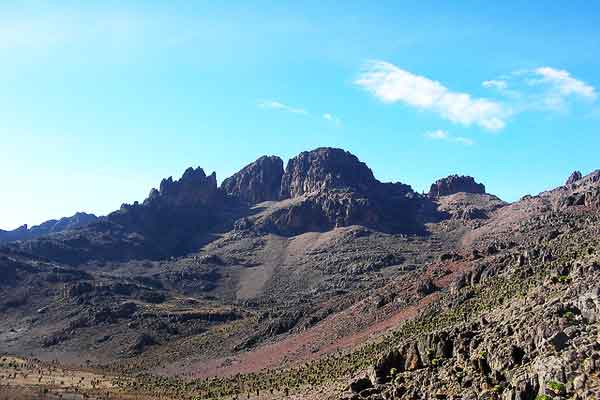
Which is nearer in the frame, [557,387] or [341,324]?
[557,387]

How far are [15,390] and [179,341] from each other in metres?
45.6

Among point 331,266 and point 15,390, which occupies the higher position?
point 331,266

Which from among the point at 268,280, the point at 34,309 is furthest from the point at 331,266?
the point at 34,309

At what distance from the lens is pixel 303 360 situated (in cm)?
7519

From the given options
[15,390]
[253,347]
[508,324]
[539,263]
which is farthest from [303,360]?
[508,324]

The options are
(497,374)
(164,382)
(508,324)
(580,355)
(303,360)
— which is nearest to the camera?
(580,355)

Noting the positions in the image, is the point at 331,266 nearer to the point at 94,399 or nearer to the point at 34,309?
the point at 34,309

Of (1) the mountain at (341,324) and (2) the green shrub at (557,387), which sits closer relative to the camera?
(2) the green shrub at (557,387)

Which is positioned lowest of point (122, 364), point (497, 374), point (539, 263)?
point (122, 364)

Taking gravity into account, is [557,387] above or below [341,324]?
above

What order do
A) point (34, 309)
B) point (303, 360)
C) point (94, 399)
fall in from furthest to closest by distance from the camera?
point (34, 309)
point (303, 360)
point (94, 399)

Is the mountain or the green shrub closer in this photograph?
the green shrub

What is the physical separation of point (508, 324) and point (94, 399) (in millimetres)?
54921

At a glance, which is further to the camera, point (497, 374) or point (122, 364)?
point (122, 364)
